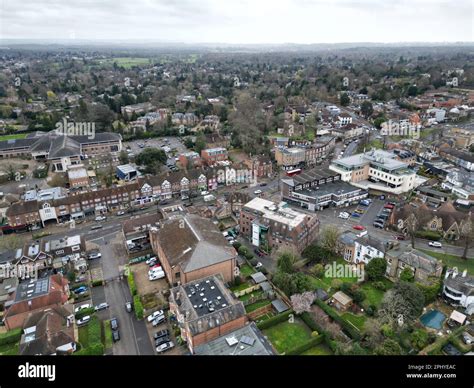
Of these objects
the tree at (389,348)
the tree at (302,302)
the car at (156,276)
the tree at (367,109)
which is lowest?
the car at (156,276)

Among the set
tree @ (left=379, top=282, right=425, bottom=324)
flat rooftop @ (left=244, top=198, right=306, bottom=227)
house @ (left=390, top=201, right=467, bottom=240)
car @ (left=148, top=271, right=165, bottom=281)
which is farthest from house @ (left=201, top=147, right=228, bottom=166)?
tree @ (left=379, top=282, right=425, bottom=324)

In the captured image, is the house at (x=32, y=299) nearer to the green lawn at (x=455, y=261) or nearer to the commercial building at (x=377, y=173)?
the green lawn at (x=455, y=261)

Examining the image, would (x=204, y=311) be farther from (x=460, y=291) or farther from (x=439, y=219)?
(x=439, y=219)

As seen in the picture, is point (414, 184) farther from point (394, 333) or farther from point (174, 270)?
point (174, 270)

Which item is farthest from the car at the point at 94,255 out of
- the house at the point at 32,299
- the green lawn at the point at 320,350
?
the green lawn at the point at 320,350
